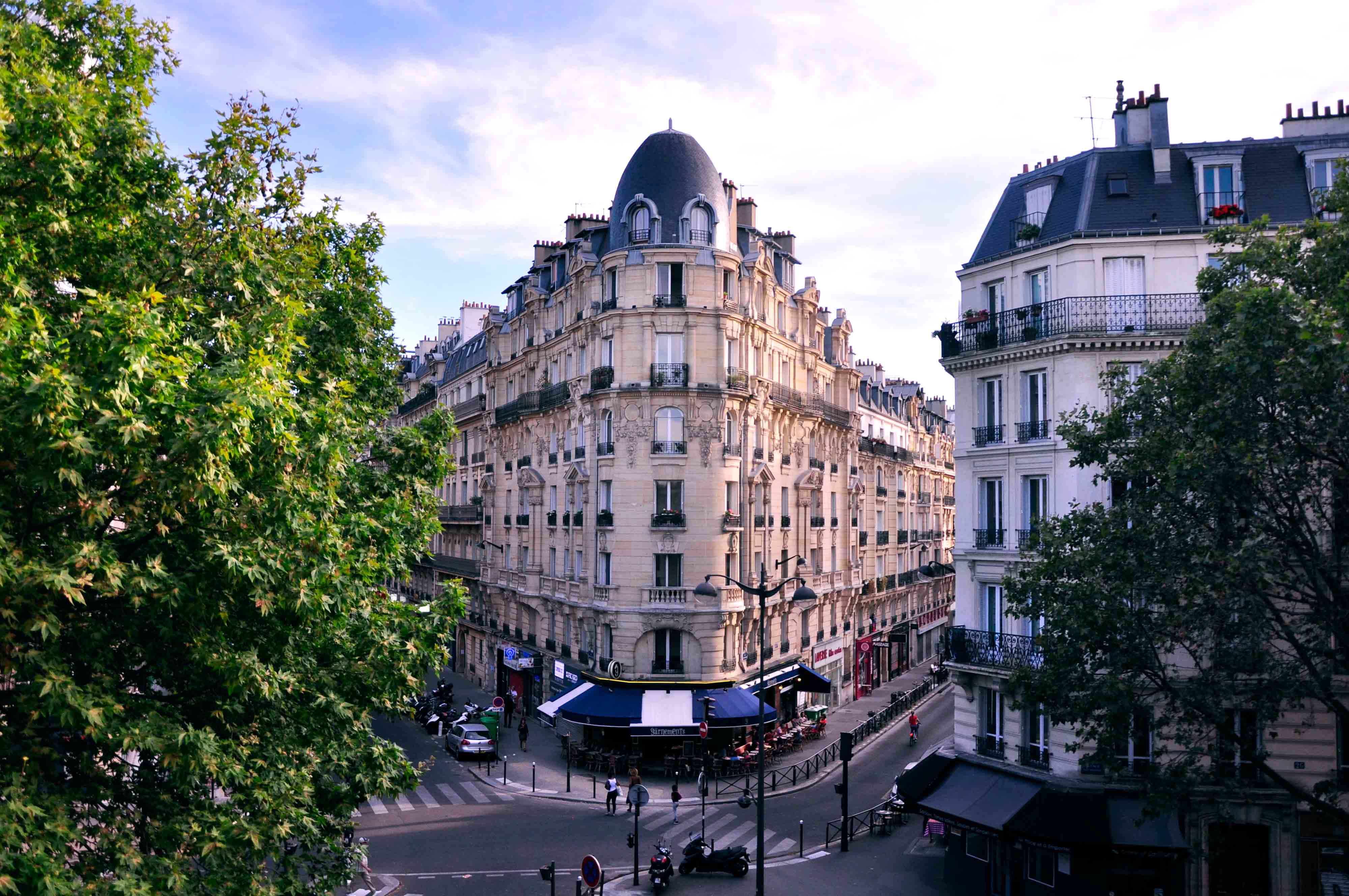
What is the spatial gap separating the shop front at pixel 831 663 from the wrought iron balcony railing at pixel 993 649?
20.4m

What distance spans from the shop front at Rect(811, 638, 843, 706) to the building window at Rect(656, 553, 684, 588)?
11.4 meters

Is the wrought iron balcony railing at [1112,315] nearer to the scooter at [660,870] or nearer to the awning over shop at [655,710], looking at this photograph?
the scooter at [660,870]

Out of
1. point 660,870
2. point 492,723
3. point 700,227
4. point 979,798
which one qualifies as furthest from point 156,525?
point 492,723

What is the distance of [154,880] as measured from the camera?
10.5m

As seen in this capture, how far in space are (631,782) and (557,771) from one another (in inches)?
203

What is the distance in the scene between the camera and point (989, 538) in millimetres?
25750

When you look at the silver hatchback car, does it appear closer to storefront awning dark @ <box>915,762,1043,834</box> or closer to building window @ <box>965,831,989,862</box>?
storefront awning dark @ <box>915,762,1043,834</box>

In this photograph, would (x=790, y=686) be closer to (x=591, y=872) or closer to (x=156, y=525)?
(x=591, y=872)

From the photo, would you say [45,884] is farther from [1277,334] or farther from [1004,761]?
[1004,761]

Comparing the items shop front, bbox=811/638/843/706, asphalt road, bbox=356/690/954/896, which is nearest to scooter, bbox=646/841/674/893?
asphalt road, bbox=356/690/954/896

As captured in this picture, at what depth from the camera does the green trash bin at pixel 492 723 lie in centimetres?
3981

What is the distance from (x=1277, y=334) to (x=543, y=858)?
68.5ft

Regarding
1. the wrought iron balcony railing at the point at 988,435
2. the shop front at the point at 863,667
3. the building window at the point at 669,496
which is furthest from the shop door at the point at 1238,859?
the shop front at the point at 863,667

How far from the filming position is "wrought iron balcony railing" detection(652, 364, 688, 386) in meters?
37.7
